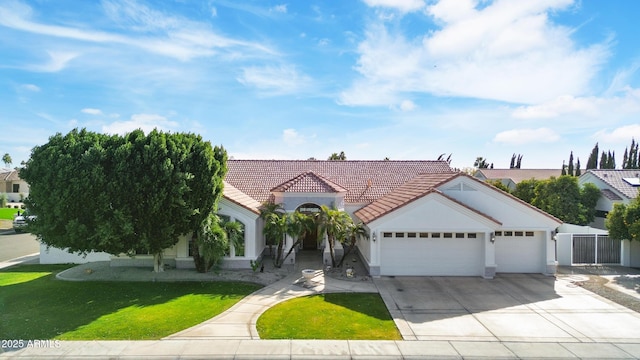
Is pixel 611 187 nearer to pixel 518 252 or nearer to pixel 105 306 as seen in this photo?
pixel 518 252

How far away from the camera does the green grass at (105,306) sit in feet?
35.4

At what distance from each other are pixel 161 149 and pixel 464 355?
14.2 m

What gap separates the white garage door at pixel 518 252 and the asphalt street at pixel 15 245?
29.7 meters

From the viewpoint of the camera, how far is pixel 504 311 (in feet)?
41.7

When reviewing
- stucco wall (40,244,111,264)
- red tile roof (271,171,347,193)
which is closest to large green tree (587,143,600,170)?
red tile roof (271,171,347,193)

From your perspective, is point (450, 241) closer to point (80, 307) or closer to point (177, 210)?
point (177, 210)

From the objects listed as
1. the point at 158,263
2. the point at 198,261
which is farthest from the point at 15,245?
the point at 198,261

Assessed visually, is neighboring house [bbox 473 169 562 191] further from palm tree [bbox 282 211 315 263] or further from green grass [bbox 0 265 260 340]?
green grass [bbox 0 265 260 340]

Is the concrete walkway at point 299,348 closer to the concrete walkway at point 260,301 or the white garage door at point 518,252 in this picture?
the concrete walkway at point 260,301

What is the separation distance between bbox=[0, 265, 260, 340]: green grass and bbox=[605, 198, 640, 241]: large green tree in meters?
19.5

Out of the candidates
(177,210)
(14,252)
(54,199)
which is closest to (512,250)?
(177,210)

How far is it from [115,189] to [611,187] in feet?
121

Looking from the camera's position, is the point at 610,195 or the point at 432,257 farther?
the point at 610,195

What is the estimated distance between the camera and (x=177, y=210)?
15914 millimetres
